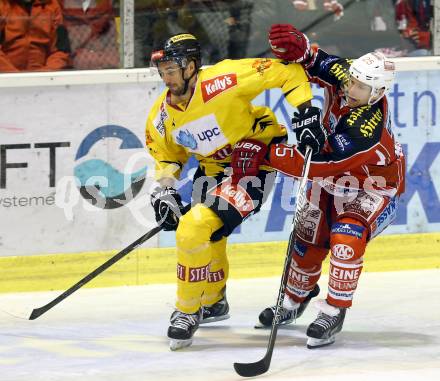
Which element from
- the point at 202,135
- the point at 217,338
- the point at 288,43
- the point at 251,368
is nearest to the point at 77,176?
the point at 202,135

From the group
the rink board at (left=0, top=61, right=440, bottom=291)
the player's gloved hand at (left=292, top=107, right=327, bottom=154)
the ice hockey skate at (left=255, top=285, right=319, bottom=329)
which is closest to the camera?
the player's gloved hand at (left=292, top=107, right=327, bottom=154)

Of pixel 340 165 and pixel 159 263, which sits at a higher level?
pixel 340 165

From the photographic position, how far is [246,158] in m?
5.83

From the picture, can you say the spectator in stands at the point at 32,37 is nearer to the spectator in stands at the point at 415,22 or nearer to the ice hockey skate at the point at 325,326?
the spectator in stands at the point at 415,22

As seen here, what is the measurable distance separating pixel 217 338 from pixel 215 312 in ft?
0.96

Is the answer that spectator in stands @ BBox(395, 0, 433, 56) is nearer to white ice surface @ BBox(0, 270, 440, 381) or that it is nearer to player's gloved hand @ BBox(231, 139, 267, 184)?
white ice surface @ BBox(0, 270, 440, 381)

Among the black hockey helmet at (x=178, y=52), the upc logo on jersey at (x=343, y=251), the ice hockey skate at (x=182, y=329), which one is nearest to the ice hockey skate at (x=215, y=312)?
the ice hockey skate at (x=182, y=329)

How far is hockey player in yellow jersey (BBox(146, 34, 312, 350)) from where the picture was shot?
223 inches

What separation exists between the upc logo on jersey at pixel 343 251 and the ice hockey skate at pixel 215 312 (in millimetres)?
848

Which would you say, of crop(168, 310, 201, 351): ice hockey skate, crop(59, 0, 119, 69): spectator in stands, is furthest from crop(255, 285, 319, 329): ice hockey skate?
crop(59, 0, 119, 69): spectator in stands

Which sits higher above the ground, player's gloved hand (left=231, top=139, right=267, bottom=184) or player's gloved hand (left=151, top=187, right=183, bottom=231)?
player's gloved hand (left=231, top=139, right=267, bottom=184)

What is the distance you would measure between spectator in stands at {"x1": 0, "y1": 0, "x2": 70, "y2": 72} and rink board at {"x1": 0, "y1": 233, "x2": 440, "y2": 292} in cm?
104

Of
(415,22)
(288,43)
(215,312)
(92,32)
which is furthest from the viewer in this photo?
(415,22)

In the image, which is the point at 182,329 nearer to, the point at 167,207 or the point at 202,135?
the point at 167,207
